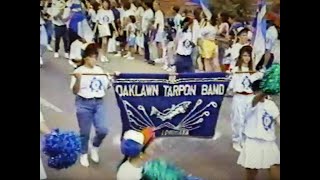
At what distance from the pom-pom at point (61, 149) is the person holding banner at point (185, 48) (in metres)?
0.36

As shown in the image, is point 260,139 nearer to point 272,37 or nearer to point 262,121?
point 262,121

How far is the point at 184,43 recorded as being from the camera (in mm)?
1586

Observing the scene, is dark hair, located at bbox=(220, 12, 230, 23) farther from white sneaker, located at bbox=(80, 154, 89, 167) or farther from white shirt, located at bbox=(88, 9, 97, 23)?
white sneaker, located at bbox=(80, 154, 89, 167)

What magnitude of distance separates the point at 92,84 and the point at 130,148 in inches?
8.4

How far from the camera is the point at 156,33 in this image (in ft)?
5.19

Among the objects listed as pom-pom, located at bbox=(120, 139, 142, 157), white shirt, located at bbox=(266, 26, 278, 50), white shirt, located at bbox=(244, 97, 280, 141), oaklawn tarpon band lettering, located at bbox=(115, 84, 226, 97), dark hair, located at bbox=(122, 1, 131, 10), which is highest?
dark hair, located at bbox=(122, 1, 131, 10)

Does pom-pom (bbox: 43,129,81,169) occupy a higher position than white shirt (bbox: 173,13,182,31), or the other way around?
white shirt (bbox: 173,13,182,31)

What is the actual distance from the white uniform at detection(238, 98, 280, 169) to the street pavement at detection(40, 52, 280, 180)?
2 centimetres

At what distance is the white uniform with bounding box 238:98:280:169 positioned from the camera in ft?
5.20

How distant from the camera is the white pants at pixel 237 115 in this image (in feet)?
5.19

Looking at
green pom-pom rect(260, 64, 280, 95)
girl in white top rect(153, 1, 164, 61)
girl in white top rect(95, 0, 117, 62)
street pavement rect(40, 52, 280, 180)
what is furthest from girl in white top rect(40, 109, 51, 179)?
green pom-pom rect(260, 64, 280, 95)

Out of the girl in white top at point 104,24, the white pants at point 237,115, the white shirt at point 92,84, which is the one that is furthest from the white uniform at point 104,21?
the white pants at point 237,115

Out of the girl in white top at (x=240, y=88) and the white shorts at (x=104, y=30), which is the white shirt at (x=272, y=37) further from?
the white shorts at (x=104, y=30)

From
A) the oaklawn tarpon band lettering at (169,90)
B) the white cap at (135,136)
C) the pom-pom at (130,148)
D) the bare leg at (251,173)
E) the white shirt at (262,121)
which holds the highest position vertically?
the oaklawn tarpon band lettering at (169,90)
